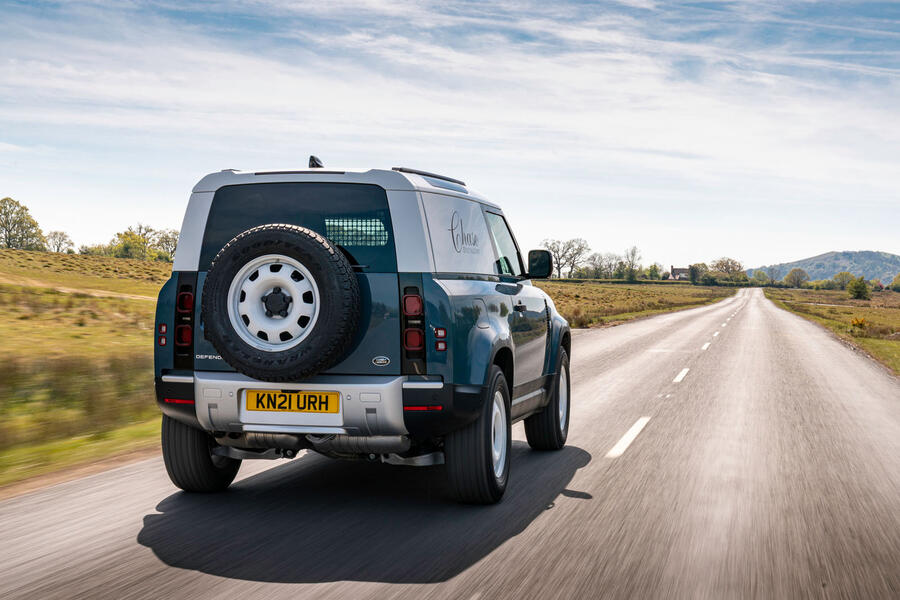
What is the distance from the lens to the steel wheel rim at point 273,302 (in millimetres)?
4617

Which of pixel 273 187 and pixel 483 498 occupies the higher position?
pixel 273 187

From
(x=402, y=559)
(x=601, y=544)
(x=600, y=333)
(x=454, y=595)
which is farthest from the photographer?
(x=600, y=333)

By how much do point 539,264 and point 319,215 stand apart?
2.65 m

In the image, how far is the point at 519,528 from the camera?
4.78 metres

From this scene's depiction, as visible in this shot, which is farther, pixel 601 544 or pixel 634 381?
pixel 634 381

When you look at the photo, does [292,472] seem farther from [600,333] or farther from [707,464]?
[600,333]

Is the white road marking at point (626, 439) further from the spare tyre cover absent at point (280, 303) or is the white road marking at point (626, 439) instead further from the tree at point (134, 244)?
the tree at point (134, 244)

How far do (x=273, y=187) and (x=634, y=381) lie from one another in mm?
9188

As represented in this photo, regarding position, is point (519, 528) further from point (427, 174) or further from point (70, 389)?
point (70, 389)

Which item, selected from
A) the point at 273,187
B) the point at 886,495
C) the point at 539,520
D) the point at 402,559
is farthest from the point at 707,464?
the point at 273,187

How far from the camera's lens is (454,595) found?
11.9 feet

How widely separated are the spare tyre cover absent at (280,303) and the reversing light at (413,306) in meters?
0.29

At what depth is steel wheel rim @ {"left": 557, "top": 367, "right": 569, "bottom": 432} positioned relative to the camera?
7773mm

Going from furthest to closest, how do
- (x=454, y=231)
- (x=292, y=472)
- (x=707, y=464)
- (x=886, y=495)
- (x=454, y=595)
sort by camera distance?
(x=707, y=464), (x=292, y=472), (x=886, y=495), (x=454, y=231), (x=454, y=595)
